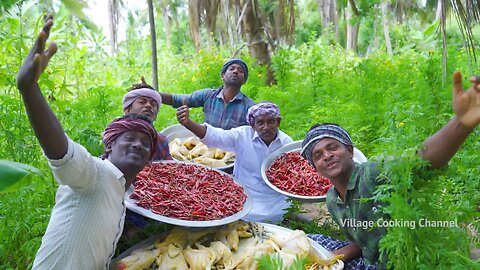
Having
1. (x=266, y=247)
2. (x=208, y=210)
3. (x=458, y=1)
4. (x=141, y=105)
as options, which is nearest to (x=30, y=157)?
(x=141, y=105)

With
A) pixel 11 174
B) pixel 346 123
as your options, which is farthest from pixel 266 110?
pixel 11 174

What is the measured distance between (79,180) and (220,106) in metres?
2.81

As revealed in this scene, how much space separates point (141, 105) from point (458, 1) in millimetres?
2634

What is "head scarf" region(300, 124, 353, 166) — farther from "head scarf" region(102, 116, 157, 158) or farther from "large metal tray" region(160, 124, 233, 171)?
"large metal tray" region(160, 124, 233, 171)

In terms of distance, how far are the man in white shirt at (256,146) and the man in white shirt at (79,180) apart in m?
1.27

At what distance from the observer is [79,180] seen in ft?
6.74

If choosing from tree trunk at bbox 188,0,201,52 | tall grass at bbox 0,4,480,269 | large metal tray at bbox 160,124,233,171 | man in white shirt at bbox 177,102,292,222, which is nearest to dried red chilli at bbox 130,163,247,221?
man in white shirt at bbox 177,102,292,222

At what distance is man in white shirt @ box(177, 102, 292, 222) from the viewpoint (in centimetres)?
373

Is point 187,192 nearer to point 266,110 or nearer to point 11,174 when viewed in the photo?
point 266,110

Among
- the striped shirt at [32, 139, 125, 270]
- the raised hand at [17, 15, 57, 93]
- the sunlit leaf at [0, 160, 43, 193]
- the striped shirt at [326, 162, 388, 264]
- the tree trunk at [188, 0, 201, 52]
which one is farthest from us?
the tree trunk at [188, 0, 201, 52]

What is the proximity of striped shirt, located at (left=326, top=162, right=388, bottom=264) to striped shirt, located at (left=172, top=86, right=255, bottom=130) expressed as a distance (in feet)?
7.28

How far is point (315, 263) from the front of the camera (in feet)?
8.09

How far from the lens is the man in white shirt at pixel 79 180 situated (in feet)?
6.02

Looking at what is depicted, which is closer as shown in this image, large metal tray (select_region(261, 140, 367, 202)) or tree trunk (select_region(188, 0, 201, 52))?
large metal tray (select_region(261, 140, 367, 202))
